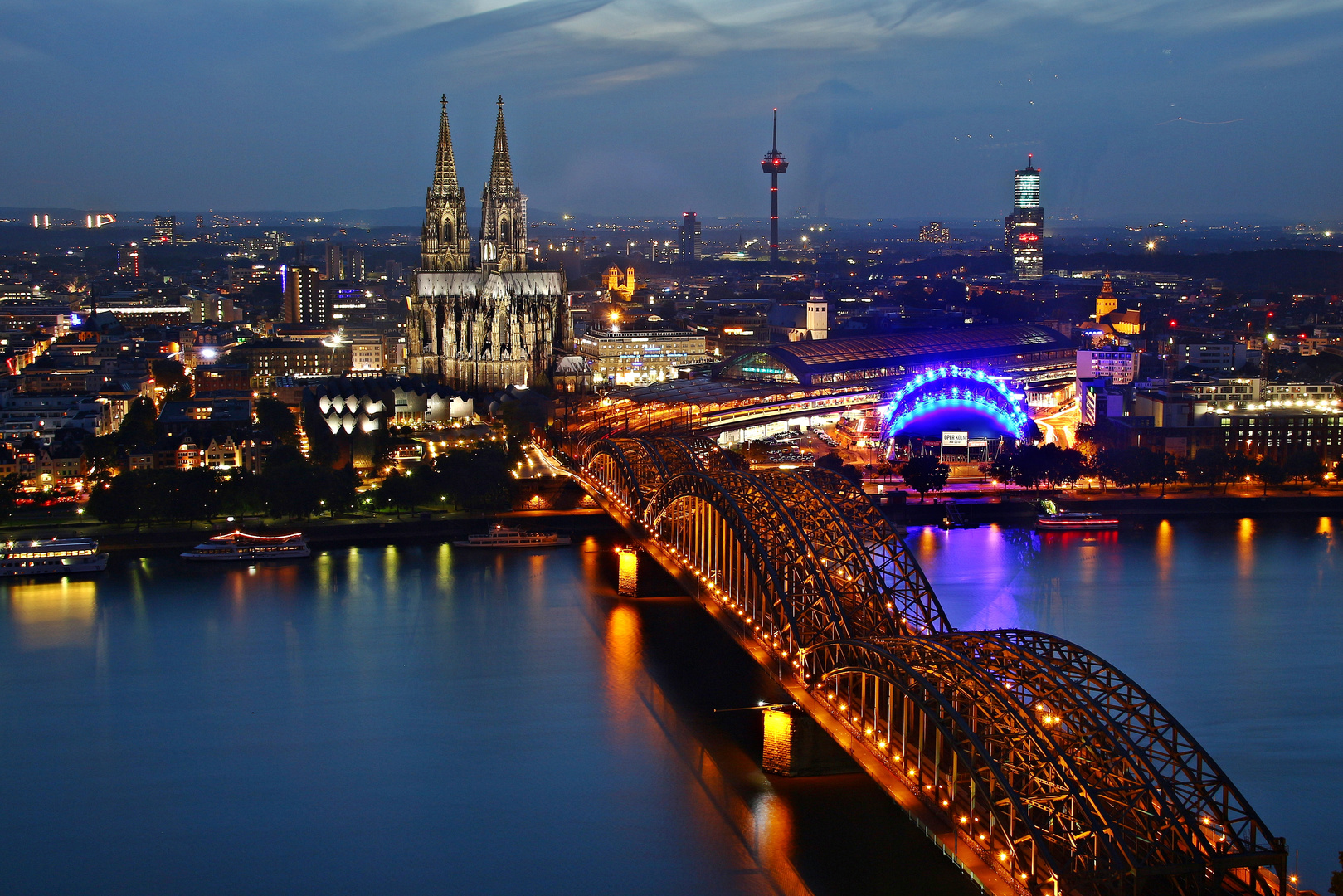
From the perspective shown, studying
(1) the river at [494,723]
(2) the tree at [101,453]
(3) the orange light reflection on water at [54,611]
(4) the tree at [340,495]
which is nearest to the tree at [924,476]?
(1) the river at [494,723]

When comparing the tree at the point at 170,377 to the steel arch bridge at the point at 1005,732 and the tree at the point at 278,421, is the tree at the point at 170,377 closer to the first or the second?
the tree at the point at 278,421

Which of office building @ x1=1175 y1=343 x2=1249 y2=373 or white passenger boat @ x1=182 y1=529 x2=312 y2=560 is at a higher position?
office building @ x1=1175 y1=343 x2=1249 y2=373

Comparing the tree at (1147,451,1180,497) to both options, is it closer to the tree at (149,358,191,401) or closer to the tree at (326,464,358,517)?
the tree at (326,464,358,517)

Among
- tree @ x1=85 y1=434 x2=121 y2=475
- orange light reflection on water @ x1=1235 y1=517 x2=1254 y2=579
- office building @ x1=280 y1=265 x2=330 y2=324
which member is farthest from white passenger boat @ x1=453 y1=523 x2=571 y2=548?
office building @ x1=280 y1=265 x2=330 y2=324

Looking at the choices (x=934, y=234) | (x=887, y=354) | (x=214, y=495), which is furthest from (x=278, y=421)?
(x=934, y=234)

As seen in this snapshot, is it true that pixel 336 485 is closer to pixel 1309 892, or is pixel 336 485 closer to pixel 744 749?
pixel 744 749

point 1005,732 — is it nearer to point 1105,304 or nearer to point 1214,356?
point 1214,356

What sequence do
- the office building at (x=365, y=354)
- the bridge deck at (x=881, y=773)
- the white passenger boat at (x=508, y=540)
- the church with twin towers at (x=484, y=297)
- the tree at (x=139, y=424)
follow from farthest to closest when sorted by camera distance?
the office building at (x=365, y=354) → the church with twin towers at (x=484, y=297) → the tree at (x=139, y=424) → the white passenger boat at (x=508, y=540) → the bridge deck at (x=881, y=773)
